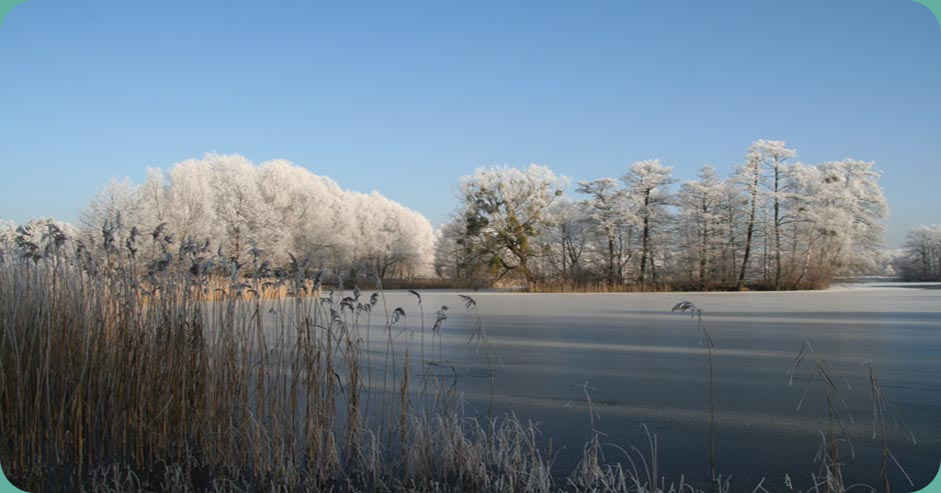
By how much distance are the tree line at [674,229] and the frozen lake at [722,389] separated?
42.0 ft

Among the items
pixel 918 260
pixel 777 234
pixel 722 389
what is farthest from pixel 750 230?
pixel 722 389

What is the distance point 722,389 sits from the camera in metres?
3.56

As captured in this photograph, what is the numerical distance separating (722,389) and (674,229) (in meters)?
19.6

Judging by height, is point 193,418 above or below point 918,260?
below

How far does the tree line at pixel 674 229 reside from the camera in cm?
1898

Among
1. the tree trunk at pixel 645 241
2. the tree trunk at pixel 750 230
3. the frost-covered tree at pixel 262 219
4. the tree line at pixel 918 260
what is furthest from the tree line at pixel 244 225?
the tree line at pixel 918 260

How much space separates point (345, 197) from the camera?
3572 centimetres

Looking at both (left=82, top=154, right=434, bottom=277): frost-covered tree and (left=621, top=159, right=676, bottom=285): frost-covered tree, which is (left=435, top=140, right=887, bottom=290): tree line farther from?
(left=82, top=154, right=434, bottom=277): frost-covered tree

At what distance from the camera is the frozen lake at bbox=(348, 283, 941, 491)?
2.38m

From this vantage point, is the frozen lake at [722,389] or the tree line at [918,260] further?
the tree line at [918,260]

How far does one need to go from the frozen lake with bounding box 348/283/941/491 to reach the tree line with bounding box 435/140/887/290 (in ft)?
42.0

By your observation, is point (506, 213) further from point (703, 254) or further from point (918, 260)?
point (918, 260)

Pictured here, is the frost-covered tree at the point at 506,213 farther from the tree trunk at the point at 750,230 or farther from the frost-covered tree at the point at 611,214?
the tree trunk at the point at 750,230

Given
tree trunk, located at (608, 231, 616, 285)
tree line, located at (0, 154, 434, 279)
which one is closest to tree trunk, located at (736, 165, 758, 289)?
tree trunk, located at (608, 231, 616, 285)
